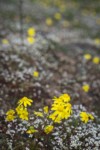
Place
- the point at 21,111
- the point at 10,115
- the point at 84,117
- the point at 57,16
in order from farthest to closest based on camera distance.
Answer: the point at 57,16 < the point at 84,117 < the point at 10,115 < the point at 21,111

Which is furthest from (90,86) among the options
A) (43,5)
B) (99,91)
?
(43,5)

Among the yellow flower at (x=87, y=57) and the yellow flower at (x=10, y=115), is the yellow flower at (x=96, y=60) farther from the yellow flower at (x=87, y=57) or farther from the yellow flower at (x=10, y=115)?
the yellow flower at (x=10, y=115)

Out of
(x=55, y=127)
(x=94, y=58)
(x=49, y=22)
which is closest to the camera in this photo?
(x=55, y=127)

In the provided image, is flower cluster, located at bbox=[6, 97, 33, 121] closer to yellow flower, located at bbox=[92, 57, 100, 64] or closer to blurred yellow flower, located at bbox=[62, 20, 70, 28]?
yellow flower, located at bbox=[92, 57, 100, 64]

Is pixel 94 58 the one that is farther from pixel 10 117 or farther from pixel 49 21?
pixel 10 117

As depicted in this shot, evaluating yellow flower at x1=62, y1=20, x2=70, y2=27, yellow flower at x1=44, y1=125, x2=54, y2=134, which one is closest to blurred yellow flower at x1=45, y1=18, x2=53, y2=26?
yellow flower at x1=62, y1=20, x2=70, y2=27

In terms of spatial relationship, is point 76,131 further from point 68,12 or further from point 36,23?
point 68,12

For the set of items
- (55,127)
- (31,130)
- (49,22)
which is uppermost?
(49,22)

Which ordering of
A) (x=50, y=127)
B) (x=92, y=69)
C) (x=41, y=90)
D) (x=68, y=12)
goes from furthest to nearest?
1. (x=68, y=12)
2. (x=92, y=69)
3. (x=41, y=90)
4. (x=50, y=127)

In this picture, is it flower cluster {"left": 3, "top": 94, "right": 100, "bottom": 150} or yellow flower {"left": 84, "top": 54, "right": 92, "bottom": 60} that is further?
yellow flower {"left": 84, "top": 54, "right": 92, "bottom": 60}

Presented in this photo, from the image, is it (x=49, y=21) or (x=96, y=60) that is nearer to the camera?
(x=96, y=60)

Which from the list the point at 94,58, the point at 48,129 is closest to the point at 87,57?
the point at 94,58
